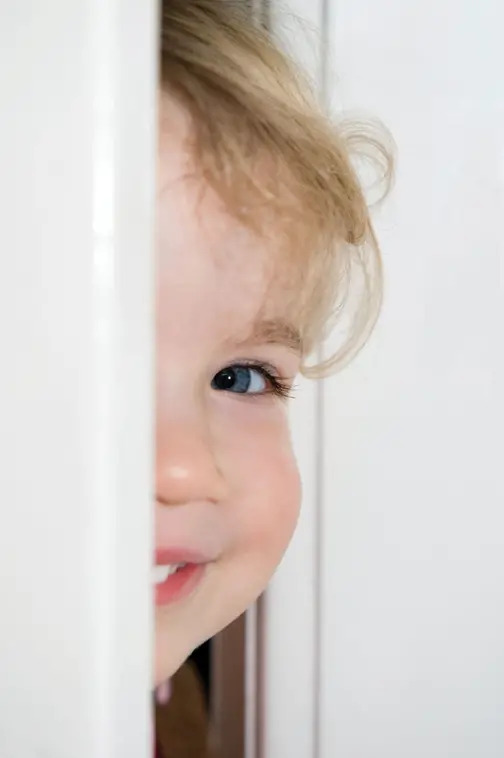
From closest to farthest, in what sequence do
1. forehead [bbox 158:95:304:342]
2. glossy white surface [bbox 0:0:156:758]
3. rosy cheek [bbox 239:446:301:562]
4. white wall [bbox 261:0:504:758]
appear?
1. glossy white surface [bbox 0:0:156:758]
2. forehead [bbox 158:95:304:342]
3. rosy cheek [bbox 239:446:301:562]
4. white wall [bbox 261:0:504:758]

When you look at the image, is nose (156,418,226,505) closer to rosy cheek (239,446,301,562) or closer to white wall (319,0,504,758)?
rosy cheek (239,446,301,562)

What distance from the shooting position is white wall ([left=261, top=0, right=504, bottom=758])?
26.0 inches

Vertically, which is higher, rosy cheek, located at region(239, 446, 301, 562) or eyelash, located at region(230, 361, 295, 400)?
eyelash, located at region(230, 361, 295, 400)

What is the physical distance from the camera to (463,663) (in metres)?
0.69

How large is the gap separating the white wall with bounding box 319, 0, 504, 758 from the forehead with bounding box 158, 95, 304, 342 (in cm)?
18

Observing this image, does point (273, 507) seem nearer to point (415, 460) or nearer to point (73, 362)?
point (415, 460)

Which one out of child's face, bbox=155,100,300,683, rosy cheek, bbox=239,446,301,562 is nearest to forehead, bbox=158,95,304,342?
child's face, bbox=155,100,300,683

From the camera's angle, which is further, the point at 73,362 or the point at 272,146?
the point at 272,146

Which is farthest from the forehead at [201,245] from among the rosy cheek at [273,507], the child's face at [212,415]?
the rosy cheek at [273,507]

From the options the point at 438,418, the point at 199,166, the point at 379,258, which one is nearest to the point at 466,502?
the point at 438,418

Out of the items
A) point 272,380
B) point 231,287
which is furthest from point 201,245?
point 272,380

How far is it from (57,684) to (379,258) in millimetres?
425

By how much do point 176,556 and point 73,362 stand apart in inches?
9.4

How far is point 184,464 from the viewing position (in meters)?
0.47
